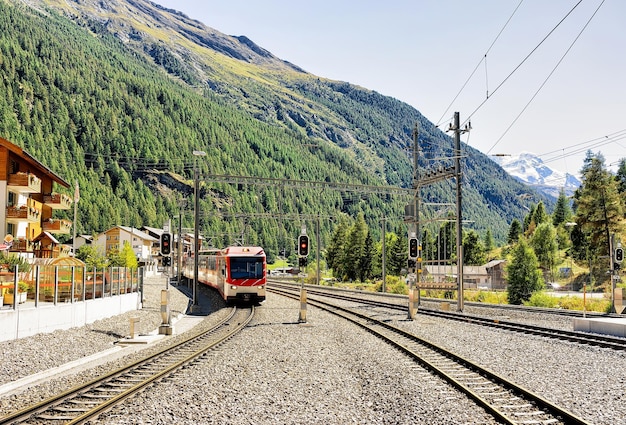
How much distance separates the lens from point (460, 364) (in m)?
14.8

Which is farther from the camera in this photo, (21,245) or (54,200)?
(54,200)

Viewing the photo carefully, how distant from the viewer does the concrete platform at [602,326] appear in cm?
2221

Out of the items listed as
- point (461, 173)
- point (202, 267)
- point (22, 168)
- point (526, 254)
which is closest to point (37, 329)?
point (461, 173)

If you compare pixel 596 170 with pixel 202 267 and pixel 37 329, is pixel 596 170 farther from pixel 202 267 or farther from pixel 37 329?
pixel 37 329

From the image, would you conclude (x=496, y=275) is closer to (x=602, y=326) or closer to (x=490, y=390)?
(x=602, y=326)

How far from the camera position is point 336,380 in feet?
42.2

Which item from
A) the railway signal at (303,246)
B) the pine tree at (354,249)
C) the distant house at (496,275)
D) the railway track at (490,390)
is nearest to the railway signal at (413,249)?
the railway signal at (303,246)

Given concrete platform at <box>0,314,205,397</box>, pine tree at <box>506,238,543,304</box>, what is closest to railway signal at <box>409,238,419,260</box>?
concrete platform at <box>0,314,205,397</box>

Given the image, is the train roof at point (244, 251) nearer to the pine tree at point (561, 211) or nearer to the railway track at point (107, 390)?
the railway track at point (107, 390)

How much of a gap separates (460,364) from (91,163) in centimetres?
19833

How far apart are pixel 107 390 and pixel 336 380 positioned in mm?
4306

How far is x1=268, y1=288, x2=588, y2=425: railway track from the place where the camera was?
9.39 m

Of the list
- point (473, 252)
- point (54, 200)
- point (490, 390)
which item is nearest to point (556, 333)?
point (490, 390)

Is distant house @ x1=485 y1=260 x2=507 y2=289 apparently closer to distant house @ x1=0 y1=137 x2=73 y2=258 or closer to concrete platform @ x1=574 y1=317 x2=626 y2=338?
distant house @ x1=0 y1=137 x2=73 y2=258
